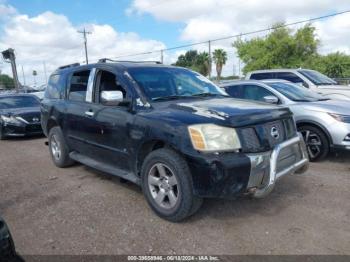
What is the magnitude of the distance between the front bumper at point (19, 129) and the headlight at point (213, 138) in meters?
7.74

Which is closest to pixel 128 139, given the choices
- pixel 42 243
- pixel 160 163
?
pixel 160 163

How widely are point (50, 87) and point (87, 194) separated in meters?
2.73

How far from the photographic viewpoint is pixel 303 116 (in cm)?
612

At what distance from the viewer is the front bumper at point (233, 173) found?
10.8ft

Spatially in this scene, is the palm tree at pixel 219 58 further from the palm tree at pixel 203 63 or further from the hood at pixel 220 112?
the hood at pixel 220 112

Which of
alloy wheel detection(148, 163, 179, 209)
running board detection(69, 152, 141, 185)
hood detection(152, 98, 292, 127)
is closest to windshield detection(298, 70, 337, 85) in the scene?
→ hood detection(152, 98, 292, 127)

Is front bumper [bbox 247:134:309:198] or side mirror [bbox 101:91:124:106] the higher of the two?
side mirror [bbox 101:91:124:106]

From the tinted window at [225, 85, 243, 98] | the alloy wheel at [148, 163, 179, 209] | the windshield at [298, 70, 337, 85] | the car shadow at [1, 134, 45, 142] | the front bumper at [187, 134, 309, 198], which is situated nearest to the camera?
the front bumper at [187, 134, 309, 198]

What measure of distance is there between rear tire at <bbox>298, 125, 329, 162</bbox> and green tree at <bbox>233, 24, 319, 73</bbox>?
3053 centimetres

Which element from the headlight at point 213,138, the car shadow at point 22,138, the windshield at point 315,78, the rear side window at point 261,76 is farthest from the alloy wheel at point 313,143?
the car shadow at point 22,138

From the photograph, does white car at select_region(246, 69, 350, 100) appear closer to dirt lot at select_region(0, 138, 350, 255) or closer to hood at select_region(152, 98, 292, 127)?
dirt lot at select_region(0, 138, 350, 255)

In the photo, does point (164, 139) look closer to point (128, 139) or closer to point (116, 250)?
point (128, 139)

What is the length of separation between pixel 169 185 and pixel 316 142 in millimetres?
3431

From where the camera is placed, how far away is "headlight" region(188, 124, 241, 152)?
3.36 m
